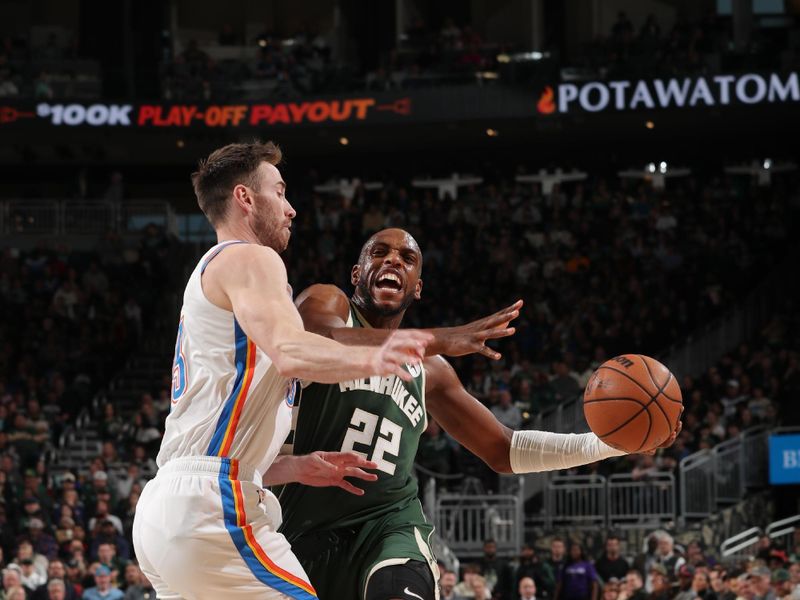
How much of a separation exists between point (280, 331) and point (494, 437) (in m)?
2.43

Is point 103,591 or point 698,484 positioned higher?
point 698,484

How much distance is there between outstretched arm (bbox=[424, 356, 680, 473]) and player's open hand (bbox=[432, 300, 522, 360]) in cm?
159

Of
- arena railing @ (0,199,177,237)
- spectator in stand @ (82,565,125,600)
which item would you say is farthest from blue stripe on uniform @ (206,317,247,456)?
arena railing @ (0,199,177,237)

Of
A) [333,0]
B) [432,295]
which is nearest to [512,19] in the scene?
[333,0]

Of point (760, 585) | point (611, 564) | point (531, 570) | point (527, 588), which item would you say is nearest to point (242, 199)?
point (760, 585)

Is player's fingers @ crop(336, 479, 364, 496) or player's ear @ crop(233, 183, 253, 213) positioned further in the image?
player's fingers @ crop(336, 479, 364, 496)

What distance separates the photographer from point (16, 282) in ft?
82.8

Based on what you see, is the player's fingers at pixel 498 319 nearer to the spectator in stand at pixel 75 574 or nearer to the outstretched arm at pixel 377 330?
the outstretched arm at pixel 377 330

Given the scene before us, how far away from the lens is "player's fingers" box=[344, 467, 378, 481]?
5492 millimetres

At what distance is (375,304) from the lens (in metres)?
6.08

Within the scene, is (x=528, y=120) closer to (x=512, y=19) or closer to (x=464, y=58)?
(x=464, y=58)

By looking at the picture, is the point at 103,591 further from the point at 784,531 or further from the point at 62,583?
the point at 784,531

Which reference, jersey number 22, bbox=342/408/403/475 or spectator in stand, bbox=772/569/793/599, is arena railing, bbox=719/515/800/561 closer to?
spectator in stand, bbox=772/569/793/599

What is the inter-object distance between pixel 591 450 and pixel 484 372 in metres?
15.0
